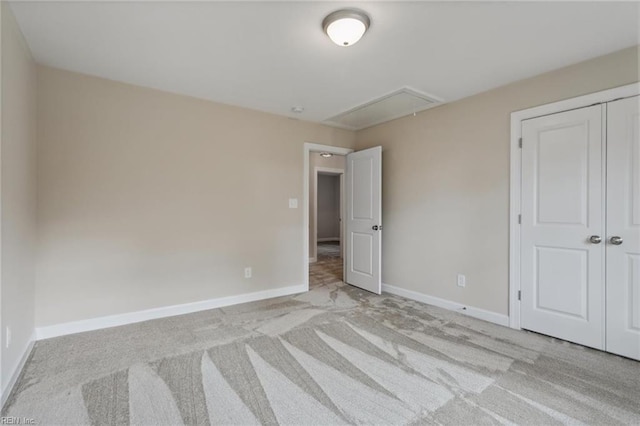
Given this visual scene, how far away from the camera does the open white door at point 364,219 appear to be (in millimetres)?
3939

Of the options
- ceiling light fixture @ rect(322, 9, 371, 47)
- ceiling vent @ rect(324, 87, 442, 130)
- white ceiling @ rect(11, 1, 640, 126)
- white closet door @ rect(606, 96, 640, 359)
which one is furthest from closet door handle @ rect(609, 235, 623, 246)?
ceiling light fixture @ rect(322, 9, 371, 47)

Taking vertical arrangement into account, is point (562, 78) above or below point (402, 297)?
above

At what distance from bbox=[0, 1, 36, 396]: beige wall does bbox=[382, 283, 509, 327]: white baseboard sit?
3.65 meters

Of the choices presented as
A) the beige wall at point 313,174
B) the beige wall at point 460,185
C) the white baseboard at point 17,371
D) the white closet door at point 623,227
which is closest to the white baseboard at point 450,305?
the beige wall at point 460,185

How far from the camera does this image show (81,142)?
273cm

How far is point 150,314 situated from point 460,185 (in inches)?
142

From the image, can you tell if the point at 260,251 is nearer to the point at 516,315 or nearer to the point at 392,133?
the point at 392,133

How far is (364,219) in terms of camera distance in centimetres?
416

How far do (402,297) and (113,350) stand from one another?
3.11 metres

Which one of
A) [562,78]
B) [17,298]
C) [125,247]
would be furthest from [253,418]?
[562,78]

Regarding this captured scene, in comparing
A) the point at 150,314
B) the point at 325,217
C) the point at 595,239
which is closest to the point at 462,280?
the point at 595,239

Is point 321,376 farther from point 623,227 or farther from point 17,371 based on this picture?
point 623,227

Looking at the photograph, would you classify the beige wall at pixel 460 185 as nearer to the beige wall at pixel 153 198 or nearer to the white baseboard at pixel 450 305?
the white baseboard at pixel 450 305

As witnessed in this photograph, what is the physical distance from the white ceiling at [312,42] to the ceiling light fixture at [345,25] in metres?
0.05
